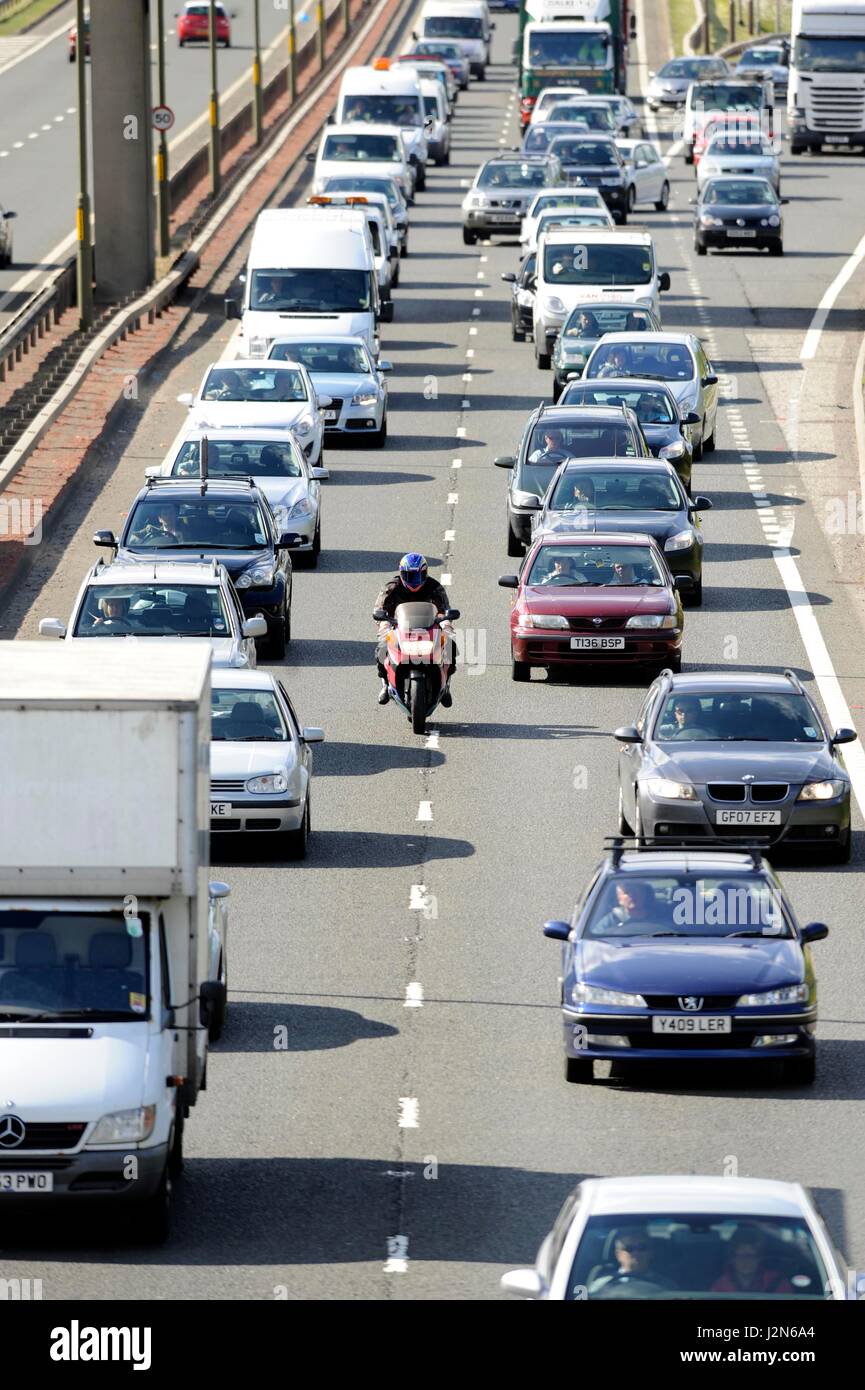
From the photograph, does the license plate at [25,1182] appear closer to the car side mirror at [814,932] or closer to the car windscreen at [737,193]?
the car side mirror at [814,932]

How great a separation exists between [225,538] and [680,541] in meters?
5.22

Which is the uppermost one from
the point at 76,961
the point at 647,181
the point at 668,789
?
the point at 76,961

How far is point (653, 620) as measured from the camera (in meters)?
29.9

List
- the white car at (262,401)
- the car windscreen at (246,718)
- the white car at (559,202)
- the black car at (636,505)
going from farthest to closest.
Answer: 1. the white car at (559,202)
2. the white car at (262,401)
3. the black car at (636,505)
4. the car windscreen at (246,718)

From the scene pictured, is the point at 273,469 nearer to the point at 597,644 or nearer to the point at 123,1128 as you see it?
the point at 597,644

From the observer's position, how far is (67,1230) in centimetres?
1532

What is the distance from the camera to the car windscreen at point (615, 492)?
34344 millimetres

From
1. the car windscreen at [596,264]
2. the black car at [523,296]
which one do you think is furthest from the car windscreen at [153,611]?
the black car at [523,296]

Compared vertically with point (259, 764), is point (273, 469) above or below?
below

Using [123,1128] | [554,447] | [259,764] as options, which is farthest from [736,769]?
[554,447]

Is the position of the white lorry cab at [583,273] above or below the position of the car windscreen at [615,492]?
below

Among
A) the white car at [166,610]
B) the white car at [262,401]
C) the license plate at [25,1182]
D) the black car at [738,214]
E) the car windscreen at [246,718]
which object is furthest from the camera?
the black car at [738,214]

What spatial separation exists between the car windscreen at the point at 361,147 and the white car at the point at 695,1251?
2266 inches

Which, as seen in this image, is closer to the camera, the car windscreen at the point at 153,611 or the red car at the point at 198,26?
the car windscreen at the point at 153,611
